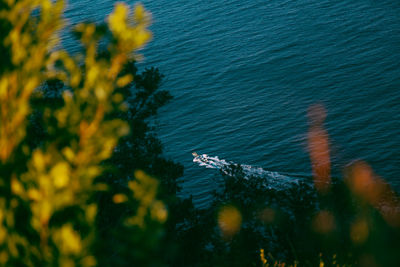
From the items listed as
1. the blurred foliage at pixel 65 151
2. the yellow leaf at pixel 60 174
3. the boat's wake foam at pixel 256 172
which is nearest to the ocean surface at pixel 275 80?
the boat's wake foam at pixel 256 172

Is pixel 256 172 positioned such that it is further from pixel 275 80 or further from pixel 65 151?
pixel 65 151

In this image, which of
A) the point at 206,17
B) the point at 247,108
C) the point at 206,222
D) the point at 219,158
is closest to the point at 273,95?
the point at 247,108

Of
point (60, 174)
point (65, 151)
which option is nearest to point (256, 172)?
point (65, 151)

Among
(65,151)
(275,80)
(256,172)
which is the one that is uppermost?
(65,151)

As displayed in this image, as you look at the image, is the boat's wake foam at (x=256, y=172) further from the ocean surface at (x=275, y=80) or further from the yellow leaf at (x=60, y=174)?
the yellow leaf at (x=60, y=174)

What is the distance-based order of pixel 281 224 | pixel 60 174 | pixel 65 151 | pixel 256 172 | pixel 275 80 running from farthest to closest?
1. pixel 275 80
2. pixel 256 172
3. pixel 281 224
4. pixel 65 151
5. pixel 60 174

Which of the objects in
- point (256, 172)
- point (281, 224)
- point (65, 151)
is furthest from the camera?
point (256, 172)

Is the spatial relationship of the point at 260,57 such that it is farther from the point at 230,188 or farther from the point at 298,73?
the point at 230,188

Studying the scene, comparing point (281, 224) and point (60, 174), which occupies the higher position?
point (60, 174)

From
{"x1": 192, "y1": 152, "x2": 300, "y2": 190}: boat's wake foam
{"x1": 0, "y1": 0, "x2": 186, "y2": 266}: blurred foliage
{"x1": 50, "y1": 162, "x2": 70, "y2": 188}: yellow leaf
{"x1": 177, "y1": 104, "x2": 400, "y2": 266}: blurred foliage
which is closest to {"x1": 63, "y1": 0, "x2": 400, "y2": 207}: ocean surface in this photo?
{"x1": 192, "y1": 152, "x2": 300, "y2": 190}: boat's wake foam
